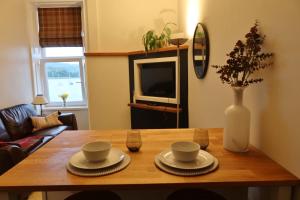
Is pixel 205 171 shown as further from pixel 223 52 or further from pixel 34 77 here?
pixel 34 77

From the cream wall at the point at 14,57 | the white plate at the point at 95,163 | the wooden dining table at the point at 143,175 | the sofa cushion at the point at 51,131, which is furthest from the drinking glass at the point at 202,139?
the cream wall at the point at 14,57

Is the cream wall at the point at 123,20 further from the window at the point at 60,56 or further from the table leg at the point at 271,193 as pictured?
the table leg at the point at 271,193

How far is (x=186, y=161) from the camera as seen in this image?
106 centimetres

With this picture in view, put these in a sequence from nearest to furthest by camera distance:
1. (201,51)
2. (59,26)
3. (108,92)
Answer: (201,51)
(108,92)
(59,26)

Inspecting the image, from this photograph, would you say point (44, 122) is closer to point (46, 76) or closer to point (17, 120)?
point (17, 120)

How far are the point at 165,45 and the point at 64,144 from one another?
2.48m

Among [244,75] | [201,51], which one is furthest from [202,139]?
[201,51]

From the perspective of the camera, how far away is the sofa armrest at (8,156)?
6.52 feet

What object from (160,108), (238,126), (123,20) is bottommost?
(160,108)

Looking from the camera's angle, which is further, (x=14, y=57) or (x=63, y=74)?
(x=63, y=74)

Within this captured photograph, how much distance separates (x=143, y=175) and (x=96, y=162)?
0.81 ft

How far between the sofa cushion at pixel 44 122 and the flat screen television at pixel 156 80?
1320mm

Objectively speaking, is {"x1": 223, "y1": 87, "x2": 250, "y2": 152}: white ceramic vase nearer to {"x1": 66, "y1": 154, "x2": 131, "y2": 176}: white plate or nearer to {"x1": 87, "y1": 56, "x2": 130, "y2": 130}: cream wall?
{"x1": 66, "y1": 154, "x2": 131, "y2": 176}: white plate

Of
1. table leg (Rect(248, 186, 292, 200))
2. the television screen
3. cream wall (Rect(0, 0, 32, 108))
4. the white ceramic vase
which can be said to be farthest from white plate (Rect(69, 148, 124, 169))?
cream wall (Rect(0, 0, 32, 108))
